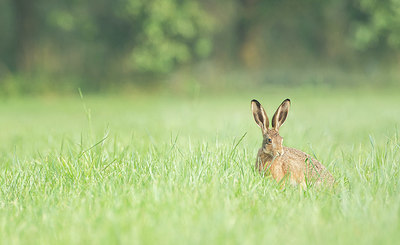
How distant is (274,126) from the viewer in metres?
3.51

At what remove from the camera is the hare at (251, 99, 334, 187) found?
3.45m

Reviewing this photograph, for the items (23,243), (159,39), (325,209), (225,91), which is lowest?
(23,243)

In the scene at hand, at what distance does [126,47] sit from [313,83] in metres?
9.81

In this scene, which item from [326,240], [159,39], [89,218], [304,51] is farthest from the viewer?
[304,51]

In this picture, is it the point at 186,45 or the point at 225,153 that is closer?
the point at 225,153

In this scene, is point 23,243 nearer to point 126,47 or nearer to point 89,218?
point 89,218

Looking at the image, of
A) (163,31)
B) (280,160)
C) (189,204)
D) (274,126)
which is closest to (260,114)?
(274,126)

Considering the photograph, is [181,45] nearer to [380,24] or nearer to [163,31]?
[163,31]

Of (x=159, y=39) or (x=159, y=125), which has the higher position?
(x=159, y=39)

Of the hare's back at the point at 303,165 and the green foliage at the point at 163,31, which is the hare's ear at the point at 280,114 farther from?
the green foliage at the point at 163,31

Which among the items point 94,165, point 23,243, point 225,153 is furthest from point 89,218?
point 225,153

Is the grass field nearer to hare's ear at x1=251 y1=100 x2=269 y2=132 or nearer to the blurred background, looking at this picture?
hare's ear at x1=251 y1=100 x2=269 y2=132

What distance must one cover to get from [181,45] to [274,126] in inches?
782

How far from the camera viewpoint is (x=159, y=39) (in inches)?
871
